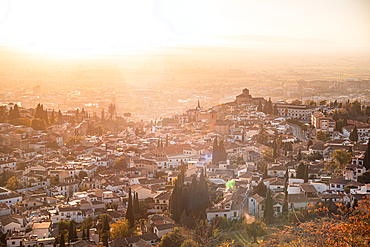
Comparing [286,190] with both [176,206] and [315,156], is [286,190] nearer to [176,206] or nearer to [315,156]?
[176,206]

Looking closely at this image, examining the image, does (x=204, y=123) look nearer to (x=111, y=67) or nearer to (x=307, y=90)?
(x=307, y=90)

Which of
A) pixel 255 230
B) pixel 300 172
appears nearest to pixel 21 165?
pixel 300 172

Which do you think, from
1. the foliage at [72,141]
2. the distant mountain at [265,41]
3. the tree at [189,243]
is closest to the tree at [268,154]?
the tree at [189,243]

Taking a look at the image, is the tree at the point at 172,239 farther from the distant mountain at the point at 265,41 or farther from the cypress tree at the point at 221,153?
the distant mountain at the point at 265,41

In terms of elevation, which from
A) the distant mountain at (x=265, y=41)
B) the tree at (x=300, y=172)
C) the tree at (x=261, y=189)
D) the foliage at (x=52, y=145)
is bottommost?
the foliage at (x=52, y=145)

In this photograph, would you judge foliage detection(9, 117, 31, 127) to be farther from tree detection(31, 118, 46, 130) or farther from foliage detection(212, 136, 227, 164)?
foliage detection(212, 136, 227, 164)

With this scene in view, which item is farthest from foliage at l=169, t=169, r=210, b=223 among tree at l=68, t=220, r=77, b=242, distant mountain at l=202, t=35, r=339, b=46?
distant mountain at l=202, t=35, r=339, b=46
